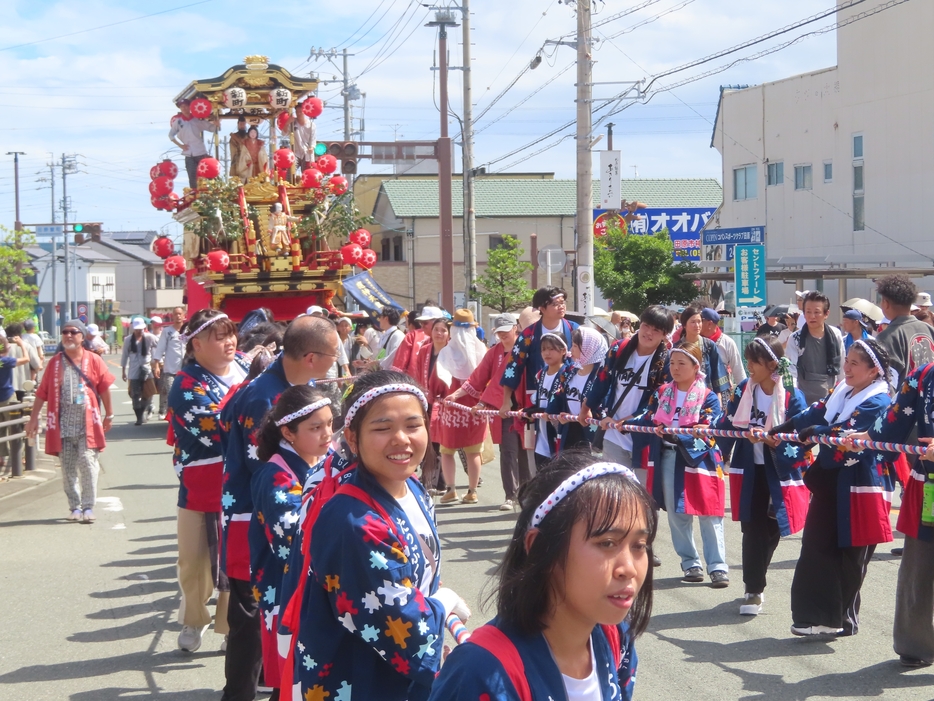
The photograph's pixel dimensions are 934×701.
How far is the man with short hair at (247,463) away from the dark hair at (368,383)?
1.21 m

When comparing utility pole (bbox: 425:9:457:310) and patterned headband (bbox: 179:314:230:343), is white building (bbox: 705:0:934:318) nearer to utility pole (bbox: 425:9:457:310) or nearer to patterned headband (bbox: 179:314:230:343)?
utility pole (bbox: 425:9:457:310)

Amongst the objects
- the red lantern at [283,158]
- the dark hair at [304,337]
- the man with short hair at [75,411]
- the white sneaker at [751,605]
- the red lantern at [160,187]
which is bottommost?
the white sneaker at [751,605]

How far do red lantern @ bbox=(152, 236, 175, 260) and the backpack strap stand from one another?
1426 cm

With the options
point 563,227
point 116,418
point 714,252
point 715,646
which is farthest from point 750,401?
point 563,227

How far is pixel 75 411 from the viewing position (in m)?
9.91

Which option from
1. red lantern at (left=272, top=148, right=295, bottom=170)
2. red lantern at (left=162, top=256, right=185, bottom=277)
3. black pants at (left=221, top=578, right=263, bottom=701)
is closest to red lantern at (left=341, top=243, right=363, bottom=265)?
red lantern at (left=272, top=148, right=295, bottom=170)

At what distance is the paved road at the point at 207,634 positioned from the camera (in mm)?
5539

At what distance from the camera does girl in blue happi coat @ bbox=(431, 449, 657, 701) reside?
2.07 metres

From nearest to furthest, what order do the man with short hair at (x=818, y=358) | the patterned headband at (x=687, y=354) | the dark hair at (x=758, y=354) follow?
the dark hair at (x=758, y=354) < the patterned headband at (x=687, y=354) < the man with short hair at (x=818, y=358)

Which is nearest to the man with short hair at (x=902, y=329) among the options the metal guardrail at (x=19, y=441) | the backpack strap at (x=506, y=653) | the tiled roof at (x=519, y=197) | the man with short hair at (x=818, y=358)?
the man with short hair at (x=818, y=358)

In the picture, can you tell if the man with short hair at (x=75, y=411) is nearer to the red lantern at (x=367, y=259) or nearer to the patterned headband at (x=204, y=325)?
the patterned headband at (x=204, y=325)

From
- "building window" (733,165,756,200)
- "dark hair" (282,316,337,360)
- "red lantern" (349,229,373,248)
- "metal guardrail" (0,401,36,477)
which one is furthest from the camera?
"building window" (733,165,756,200)

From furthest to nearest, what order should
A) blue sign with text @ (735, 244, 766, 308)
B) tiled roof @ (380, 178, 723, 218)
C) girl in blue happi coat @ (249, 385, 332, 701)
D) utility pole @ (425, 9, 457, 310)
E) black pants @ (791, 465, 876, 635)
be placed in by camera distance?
tiled roof @ (380, 178, 723, 218)
utility pole @ (425, 9, 457, 310)
blue sign with text @ (735, 244, 766, 308)
black pants @ (791, 465, 876, 635)
girl in blue happi coat @ (249, 385, 332, 701)

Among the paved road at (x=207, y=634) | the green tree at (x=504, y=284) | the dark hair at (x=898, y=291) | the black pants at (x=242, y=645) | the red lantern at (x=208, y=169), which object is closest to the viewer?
the black pants at (x=242, y=645)
